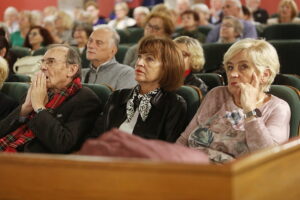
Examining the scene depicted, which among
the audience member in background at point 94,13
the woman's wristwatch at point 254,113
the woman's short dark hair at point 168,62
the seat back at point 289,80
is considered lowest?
the audience member in background at point 94,13

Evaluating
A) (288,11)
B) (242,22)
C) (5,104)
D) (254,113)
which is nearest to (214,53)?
(242,22)

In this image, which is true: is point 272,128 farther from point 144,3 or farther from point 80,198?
point 144,3

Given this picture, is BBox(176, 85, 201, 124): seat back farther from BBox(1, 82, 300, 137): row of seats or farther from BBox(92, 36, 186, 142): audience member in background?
BBox(92, 36, 186, 142): audience member in background

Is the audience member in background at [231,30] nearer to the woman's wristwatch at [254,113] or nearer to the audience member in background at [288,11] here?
the audience member in background at [288,11]

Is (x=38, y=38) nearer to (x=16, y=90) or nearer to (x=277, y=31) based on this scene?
(x=277, y=31)

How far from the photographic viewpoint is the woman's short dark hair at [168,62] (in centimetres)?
321

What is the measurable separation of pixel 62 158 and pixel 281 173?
678 millimetres

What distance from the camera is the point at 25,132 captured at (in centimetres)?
345

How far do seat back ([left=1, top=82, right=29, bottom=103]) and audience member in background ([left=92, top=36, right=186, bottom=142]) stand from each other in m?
0.63

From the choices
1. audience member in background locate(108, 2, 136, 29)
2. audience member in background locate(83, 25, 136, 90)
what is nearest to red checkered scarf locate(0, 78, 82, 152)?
audience member in background locate(83, 25, 136, 90)

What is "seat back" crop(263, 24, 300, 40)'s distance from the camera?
676 centimetres

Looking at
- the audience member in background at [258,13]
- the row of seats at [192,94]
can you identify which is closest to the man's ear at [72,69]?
the row of seats at [192,94]

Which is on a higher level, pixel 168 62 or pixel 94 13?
pixel 168 62

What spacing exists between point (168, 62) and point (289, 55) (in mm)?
1842
